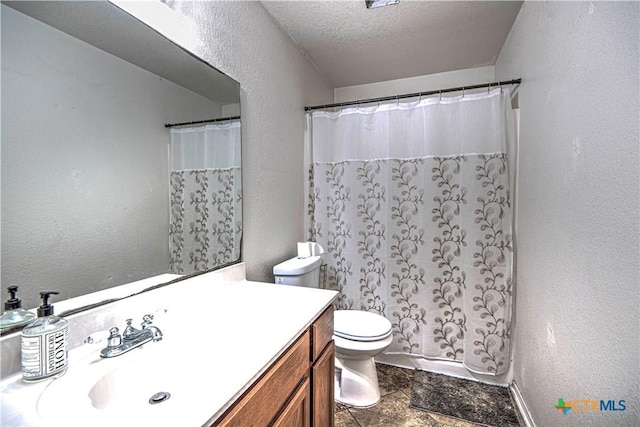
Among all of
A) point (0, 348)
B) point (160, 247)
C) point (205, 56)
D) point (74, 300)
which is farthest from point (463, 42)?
point (0, 348)

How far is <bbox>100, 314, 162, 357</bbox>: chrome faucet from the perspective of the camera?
768 mm

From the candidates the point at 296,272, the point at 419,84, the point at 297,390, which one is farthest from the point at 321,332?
the point at 419,84

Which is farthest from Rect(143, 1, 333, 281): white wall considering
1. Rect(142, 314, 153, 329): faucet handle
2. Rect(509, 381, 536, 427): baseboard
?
Rect(509, 381, 536, 427): baseboard

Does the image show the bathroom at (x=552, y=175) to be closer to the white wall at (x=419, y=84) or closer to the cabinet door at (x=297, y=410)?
the white wall at (x=419, y=84)

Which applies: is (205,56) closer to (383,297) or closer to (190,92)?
(190,92)

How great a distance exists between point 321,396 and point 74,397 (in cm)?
84

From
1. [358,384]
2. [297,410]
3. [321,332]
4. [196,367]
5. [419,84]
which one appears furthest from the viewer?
[419,84]

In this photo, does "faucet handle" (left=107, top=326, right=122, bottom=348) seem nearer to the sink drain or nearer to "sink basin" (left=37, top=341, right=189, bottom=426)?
"sink basin" (left=37, top=341, right=189, bottom=426)

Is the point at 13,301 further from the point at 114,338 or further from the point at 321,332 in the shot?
the point at 321,332

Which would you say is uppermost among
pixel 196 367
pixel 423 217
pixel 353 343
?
pixel 423 217

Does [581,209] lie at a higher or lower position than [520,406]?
higher

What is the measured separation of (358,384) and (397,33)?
229 cm

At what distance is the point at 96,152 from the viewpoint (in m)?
0.86

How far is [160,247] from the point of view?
1080mm
